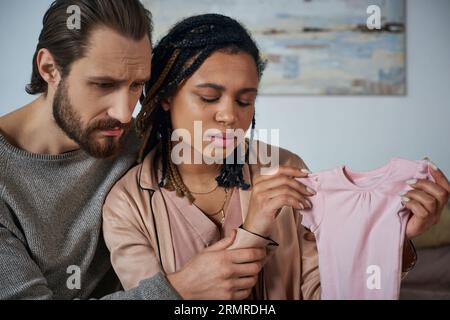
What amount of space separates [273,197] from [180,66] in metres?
0.30

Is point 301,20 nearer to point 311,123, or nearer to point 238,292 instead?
point 311,123

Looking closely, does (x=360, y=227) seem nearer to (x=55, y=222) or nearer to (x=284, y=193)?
(x=284, y=193)

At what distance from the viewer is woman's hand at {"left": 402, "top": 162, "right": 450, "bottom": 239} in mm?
922

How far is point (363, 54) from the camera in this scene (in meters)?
1.13

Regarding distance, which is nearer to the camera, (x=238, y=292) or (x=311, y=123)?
(x=238, y=292)

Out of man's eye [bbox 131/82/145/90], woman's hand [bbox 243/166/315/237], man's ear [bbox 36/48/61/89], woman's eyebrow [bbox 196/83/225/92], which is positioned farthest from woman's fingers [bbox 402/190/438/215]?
man's ear [bbox 36/48/61/89]

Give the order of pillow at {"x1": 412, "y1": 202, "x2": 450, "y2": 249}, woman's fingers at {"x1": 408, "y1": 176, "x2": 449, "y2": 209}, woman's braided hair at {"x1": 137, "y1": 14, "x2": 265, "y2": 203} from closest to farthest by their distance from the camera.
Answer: woman's fingers at {"x1": 408, "y1": 176, "x2": 449, "y2": 209} → woman's braided hair at {"x1": 137, "y1": 14, "x2": 265, "y2": 203} → pillow at {"x1": 412, "y1": 202, "x2": 450, "y2": 249}

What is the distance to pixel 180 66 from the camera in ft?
3.40

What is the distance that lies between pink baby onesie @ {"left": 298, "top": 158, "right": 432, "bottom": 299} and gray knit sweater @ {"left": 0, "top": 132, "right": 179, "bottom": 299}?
1.29ft

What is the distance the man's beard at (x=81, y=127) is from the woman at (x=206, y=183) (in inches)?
2.5

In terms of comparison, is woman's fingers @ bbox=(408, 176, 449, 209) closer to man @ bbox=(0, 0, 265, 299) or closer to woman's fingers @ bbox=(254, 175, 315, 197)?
woman's fingers @ bbox=(254, 175, 315, 197)

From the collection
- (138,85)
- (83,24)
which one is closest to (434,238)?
(138,85)
